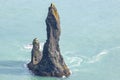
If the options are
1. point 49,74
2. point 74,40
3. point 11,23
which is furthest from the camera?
point 11,23

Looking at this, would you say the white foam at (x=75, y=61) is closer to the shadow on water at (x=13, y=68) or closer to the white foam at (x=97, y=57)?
the white foam at (x=97, y=57)

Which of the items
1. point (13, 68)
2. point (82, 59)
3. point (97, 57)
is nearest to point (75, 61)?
point (82, 59)

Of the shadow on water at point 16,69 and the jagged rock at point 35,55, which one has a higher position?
the jagged rock at point 35,55

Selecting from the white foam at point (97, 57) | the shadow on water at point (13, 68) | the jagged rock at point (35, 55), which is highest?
the jagged rock at point (35, 55)

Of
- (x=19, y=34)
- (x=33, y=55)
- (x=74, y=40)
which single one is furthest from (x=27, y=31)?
(x=33, y=55)

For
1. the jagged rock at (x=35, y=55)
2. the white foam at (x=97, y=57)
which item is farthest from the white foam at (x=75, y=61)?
the jagged rock at (x=35, y=55)

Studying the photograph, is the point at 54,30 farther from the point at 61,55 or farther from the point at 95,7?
the point at 95,7

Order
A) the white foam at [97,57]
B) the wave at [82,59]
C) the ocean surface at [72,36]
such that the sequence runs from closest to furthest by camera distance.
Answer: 1. the ocean surface at [72,36]
2. the wave at [82,59]
3. the white foam at [97,57]

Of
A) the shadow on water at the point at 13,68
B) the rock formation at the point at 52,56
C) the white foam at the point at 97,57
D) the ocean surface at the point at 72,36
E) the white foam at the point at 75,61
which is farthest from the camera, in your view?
the white foam at the point at 97,57
